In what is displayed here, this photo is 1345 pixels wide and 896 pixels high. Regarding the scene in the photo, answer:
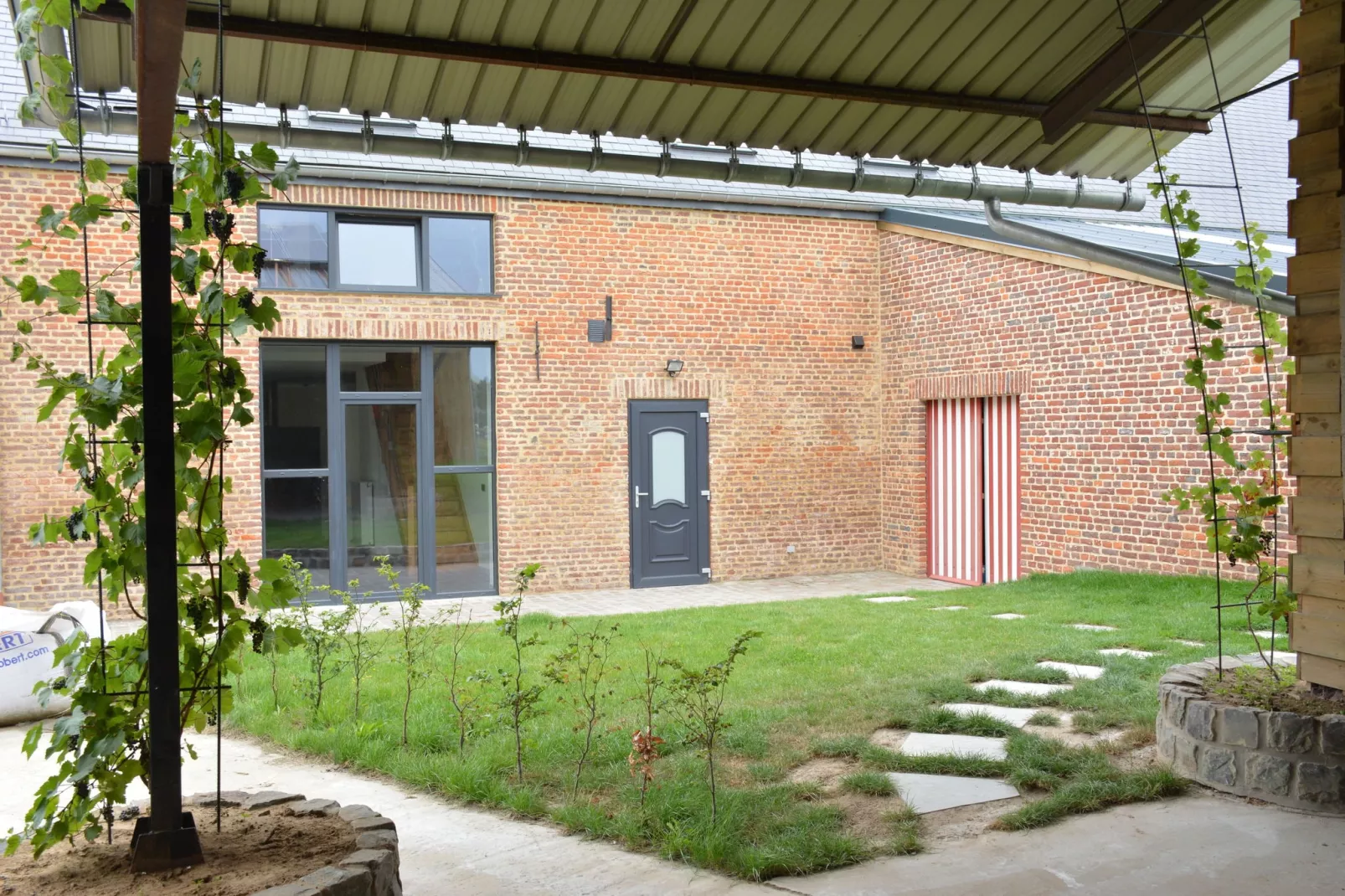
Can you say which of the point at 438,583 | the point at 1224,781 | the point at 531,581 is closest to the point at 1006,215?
the point at 531,581

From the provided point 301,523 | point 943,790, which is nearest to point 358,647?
point 943,790

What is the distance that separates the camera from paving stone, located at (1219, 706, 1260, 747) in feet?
14.4

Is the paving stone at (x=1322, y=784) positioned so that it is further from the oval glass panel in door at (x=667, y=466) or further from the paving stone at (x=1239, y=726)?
the oval glass panel in door at (x=667, y=466)

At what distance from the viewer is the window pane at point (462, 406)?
11.8 meters

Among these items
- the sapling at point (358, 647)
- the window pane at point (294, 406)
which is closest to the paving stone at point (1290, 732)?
the sapling at point (358, 647)

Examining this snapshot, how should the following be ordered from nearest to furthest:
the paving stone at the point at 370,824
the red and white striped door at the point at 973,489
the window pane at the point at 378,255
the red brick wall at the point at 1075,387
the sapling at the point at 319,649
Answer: the paving stone at the point at 370,824, the sapling at the point at 319,649, the red brick wall at the point at 1075,387, the window pane at the point at 378,255, the red and white striped door at the point at 973,489

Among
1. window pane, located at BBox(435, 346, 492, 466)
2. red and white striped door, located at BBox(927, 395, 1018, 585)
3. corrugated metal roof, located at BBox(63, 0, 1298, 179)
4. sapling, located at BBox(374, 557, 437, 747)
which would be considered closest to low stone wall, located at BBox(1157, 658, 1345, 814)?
corrugated metal roof, located at BBox(63, 0, 1298, 179)

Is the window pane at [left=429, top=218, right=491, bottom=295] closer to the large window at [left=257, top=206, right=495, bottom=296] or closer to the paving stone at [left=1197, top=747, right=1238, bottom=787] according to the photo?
the large window at [left=257, top=206, right=495, bottom=296]

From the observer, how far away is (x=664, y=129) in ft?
19.3

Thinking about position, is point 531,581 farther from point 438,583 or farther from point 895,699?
point 895,699

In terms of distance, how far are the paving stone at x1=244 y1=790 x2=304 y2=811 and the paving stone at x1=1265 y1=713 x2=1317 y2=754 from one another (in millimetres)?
3629

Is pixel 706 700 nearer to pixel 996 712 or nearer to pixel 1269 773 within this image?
pixel 996 712

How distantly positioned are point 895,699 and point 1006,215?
7.98m

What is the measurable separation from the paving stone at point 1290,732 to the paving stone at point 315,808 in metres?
3.51
